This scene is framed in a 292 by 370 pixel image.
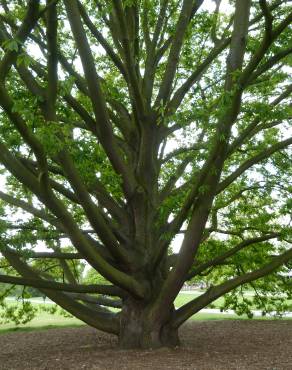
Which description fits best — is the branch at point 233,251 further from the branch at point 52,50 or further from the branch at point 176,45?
the branch at point 52,50

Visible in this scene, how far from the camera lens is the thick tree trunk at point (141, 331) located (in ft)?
26.7

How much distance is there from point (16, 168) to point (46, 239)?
2840 mm

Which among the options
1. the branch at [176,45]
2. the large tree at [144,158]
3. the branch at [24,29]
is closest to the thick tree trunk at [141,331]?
the large tree at [144,158]

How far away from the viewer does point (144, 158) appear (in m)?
8.74

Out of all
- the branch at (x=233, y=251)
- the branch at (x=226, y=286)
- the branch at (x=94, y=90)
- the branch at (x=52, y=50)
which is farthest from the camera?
the branch at (x=233, y=251)

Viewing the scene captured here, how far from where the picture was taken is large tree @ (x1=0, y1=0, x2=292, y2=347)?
20.3 ft

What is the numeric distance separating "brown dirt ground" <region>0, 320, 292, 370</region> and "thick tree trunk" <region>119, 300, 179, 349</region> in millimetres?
260

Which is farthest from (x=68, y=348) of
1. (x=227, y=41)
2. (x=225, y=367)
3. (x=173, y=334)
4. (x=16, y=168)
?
(x=227, y=41)

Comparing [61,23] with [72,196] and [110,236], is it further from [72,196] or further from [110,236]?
[110,236]

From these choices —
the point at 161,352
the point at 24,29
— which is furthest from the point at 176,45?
the point at 161,352

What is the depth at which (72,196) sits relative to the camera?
853cm

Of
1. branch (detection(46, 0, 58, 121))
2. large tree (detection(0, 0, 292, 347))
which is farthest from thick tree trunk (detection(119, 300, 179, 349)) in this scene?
branch (detection(46, 0, 58, 121))

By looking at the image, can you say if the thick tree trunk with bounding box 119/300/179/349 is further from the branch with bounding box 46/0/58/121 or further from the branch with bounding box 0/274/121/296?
the branch with bounding box 46/0/58/121

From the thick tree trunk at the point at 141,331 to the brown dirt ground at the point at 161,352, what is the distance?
0.26 metres
